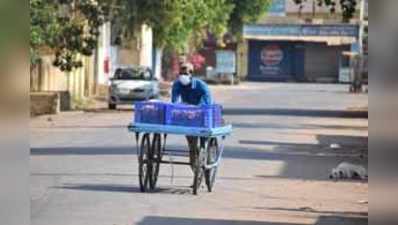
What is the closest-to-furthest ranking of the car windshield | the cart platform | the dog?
the cart platform < the dog < the car windshield

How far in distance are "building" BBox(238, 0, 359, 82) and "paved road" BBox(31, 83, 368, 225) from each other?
5669 cm

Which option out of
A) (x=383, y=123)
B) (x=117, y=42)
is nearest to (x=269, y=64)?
(x=117, y=42)

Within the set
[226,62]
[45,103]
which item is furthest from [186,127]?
[226,62]

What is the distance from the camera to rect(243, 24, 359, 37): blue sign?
8431cm

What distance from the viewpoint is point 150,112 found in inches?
528

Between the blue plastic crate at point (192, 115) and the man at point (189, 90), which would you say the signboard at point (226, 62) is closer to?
the man at point (189, 90)

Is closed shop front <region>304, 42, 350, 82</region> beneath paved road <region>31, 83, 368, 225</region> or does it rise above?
above

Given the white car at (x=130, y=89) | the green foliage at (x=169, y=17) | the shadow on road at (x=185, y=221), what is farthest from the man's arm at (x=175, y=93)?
the green foliage at (x=169, y=17)

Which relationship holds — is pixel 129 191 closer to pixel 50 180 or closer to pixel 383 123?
pixel 50 180

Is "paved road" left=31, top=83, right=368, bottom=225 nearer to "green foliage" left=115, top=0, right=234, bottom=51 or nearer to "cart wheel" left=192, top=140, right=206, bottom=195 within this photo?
"cart wheel" left=192, top=140, right=206, bottom=195

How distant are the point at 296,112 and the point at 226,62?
40.3m

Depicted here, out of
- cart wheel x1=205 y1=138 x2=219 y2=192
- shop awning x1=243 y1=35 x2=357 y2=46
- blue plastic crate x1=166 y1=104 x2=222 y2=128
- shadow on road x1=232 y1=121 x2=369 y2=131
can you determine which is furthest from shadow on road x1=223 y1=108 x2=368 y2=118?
shop awning x1=243 y1=35 x2=357 y2=46

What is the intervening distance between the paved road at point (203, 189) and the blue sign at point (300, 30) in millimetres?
56128

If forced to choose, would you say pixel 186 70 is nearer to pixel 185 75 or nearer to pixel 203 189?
pixel 185 75
